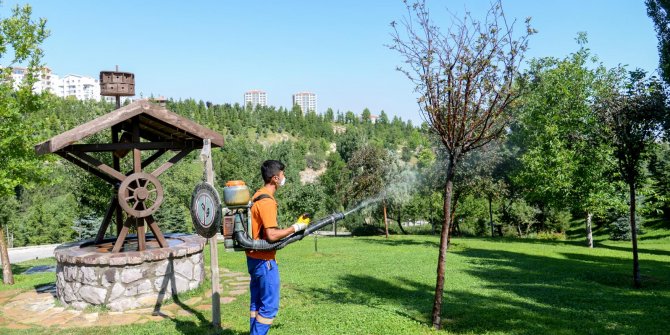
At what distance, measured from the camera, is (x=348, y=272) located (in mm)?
14266

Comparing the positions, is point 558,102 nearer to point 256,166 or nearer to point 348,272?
point 348,272

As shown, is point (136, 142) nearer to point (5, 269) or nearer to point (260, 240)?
point (260, 240)

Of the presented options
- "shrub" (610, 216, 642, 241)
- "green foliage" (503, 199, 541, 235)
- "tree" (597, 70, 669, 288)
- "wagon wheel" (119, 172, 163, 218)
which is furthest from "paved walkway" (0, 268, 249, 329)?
"green foliage" (503, 199, 541, 235)

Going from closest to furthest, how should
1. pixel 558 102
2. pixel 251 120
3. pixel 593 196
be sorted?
pixel 593 196 → pixel 558 102 → pixel 251 120

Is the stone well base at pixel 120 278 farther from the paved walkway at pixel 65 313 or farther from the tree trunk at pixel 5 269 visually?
the tree trunk at pixel 5 269

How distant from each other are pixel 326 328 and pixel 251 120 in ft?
436

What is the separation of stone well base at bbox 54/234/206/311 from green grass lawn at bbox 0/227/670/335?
1.37 metres

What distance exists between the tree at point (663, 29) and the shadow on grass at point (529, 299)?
9.01m

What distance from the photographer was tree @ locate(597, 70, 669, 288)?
1268 centimetres

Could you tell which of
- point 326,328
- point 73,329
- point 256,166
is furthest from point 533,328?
point 256,166

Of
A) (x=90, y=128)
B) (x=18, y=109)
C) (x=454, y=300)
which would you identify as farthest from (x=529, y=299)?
(x=18, y=109)

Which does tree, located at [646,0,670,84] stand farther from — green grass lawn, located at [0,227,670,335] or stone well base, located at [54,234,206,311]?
stone well base, located at [54,234,206,311]

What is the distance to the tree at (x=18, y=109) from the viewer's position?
12.5 m

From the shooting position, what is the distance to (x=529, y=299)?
10.2 meters
